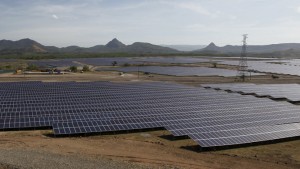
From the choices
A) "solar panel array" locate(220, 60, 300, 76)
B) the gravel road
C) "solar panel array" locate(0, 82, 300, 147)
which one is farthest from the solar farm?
"solar panel array" locate(220, 60, 300, 76)

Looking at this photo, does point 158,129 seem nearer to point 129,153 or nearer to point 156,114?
point 156,114

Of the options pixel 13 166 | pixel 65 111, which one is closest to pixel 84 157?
pixel 13 166

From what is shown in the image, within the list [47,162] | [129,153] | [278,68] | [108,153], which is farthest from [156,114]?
[278,68]

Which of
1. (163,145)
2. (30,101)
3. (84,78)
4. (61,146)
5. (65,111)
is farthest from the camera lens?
(84,78)

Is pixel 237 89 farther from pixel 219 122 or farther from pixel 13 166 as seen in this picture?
pixel 13 166

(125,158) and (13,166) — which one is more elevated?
(13,166)

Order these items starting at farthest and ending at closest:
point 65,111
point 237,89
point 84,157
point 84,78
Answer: point 84,78 → point 237,89 → point 65,111 → point 84,157

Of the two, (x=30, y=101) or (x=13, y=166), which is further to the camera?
(x=30, y=101)
